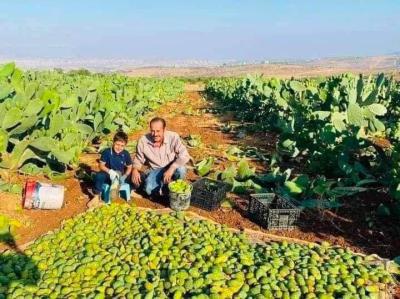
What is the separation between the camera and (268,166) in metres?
7.43

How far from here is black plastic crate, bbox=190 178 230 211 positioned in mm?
5234

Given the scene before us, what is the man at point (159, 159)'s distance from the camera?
5.55 meters

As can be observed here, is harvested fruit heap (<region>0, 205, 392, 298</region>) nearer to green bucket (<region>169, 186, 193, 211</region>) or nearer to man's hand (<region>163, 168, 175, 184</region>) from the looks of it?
green bucket (<region>169, 186, 193, 211</region>)

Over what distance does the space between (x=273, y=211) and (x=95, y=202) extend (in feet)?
6.42

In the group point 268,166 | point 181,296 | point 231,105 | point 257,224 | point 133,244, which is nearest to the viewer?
point 181,296

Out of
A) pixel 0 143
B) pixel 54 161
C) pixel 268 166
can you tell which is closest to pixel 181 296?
pixel 0 143

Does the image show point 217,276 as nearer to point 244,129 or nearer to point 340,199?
point 340,199

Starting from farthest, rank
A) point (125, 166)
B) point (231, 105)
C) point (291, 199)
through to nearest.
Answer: point (231, 105), point (125, 166), point (291, 199)

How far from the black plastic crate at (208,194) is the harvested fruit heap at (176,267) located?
86 cm

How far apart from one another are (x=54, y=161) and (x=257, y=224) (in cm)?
284

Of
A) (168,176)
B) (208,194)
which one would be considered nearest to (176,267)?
(208,194)

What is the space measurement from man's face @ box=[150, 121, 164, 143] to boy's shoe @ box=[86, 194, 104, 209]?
94 cm

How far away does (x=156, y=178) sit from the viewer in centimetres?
560

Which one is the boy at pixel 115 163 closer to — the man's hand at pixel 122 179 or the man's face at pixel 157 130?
the man's hand at pixel 122 179
